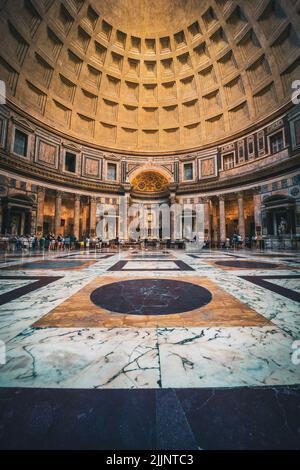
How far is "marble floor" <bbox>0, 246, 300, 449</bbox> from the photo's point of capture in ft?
2.41

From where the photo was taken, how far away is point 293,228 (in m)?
14.0

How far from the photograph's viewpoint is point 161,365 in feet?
3.68

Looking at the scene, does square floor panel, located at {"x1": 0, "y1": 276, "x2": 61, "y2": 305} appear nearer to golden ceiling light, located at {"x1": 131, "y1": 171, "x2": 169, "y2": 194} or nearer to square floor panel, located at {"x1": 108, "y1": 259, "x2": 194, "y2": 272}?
square floor panel, located at {"x1": 108, "y1": 259, "x2": 194, "y2": 272}

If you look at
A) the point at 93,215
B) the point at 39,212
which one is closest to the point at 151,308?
the point at 39,212

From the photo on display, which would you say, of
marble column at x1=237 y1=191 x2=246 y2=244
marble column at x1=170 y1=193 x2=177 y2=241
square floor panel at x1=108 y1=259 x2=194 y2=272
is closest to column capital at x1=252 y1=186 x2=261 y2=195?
marble column at x1=237 y1=191 x2=246 y2=244

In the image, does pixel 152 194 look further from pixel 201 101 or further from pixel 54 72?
pixel 54 72

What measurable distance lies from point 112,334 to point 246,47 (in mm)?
27224

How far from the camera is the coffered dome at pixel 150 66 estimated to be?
623 inches

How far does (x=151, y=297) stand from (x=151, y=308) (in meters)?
0.39

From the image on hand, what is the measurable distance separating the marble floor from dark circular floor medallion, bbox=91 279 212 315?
26 millimetres

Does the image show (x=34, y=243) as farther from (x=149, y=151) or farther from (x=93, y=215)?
(x=149, y=151)

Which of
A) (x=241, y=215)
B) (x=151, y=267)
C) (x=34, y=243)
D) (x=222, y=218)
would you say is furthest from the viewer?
(x=222, y=218)

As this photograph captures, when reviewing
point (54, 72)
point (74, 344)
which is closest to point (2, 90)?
point (54, 72)
